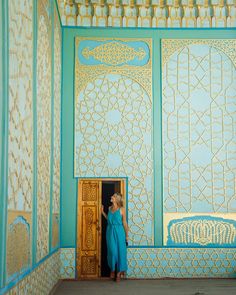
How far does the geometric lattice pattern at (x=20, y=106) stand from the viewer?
3609 millimetres

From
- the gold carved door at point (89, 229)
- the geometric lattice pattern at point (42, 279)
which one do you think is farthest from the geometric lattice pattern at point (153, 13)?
the geometric lattice pattern at point (42, 279)

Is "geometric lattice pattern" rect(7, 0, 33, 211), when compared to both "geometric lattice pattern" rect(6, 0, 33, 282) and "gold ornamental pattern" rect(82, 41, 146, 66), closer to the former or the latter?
"geometric lattice pattern" rect(6, 0, 33, 282)

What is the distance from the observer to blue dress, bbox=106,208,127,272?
6902mm

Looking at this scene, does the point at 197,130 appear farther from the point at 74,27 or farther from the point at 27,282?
the point at 27,282

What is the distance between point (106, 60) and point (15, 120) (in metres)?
3.98

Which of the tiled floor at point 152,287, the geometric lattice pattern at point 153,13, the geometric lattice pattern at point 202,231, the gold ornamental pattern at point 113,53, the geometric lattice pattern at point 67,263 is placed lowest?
the tiled floor at point 152,287

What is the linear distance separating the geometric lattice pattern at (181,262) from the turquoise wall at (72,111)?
22cm

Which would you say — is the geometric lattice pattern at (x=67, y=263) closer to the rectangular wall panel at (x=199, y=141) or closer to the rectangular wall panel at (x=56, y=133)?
the rectangular wall panel at (x=56, y=133)

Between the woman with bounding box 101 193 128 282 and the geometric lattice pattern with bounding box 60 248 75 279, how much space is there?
0.55 metres

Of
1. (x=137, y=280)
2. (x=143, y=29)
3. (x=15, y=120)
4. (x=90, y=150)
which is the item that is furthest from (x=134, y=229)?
(x=15, y=120)

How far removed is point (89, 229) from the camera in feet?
23.7

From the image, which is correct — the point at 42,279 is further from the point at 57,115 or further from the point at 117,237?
the point at 57,115

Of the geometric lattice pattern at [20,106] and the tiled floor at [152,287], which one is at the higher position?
the geometric lattice pattern at [20,106]

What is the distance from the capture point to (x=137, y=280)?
701 cm
